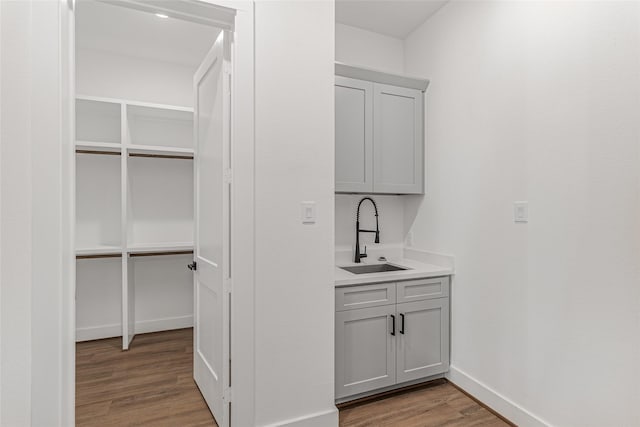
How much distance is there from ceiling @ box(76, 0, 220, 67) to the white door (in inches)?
29.8

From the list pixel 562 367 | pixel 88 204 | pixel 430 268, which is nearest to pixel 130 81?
pixel 88 204

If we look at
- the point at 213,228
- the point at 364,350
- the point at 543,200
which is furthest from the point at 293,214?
the point at 543,200

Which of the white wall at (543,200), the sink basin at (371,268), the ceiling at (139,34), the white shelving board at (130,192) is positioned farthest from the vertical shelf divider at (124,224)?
the white wall at (543,200)

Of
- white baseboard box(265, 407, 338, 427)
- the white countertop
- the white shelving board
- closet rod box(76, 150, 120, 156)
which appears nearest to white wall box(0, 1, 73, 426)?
white baseboard box(265, 407, 338, 427)

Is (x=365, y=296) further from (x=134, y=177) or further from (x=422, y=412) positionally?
(x=134, y=177)

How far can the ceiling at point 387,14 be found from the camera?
2.55 metres

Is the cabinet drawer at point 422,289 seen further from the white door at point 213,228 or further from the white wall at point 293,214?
the white door at point 213,228

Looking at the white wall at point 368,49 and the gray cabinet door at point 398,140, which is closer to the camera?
the gray cabinet door at point 398,140

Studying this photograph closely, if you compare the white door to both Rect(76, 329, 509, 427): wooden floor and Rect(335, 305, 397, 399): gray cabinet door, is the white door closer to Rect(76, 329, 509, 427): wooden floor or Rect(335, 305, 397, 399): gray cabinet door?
Rect(76, 329, 509, 427): wooden floor

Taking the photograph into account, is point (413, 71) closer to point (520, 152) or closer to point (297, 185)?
point (520, 152)

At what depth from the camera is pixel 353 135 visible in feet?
8.22

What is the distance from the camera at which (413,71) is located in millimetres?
2936

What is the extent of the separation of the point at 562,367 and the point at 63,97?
2680mm

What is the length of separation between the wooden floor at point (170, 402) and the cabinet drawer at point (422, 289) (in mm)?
660
